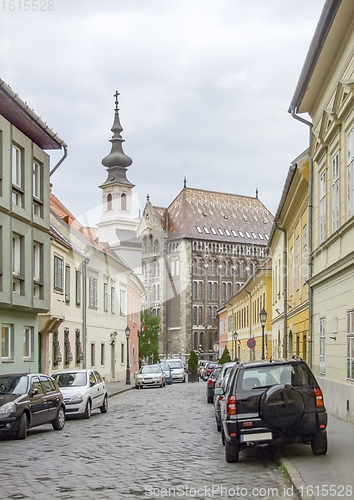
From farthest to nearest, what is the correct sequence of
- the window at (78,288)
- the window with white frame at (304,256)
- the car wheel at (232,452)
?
the window at (78,288) < the window with white frame at (304,256) < the car wheel at (232,452)

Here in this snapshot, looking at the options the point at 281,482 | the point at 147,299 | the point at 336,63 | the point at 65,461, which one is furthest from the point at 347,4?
the point at 147,299

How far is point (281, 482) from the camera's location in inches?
351

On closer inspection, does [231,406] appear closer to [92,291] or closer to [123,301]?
[92,291]

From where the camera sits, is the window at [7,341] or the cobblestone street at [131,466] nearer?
the cobblestone street at [131,466]

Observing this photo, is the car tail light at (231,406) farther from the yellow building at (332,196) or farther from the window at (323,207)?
the window at (323,207)

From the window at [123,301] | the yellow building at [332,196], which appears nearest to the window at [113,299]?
the window at [123,301]

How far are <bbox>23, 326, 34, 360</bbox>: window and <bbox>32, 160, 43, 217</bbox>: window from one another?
4011 mm

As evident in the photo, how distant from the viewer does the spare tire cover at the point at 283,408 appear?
9.93 metres

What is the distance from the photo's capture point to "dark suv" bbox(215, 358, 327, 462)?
9.97 m

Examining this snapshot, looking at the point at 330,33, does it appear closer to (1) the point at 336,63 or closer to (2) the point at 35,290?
(1) the point at 336,63

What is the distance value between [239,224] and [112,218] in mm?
48726

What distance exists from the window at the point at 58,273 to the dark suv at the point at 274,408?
64.9 feet

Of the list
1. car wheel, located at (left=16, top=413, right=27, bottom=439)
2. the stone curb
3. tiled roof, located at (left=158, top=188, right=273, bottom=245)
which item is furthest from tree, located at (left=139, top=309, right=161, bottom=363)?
the stone curb

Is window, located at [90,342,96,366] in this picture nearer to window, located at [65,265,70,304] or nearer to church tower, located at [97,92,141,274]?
window, located at [65,265,70,304]
